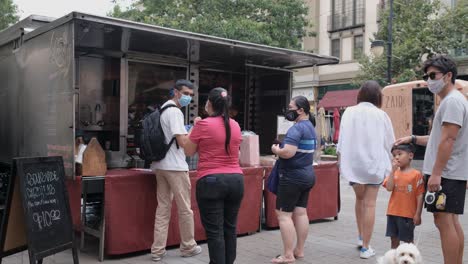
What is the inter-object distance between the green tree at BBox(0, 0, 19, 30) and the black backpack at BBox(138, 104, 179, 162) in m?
16.7

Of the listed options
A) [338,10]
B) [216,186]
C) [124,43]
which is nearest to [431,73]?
[216,186]

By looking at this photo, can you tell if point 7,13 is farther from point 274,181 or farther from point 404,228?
point 404,228

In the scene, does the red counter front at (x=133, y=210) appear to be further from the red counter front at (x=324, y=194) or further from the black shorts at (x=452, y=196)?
the black shorts at (x=452, y=196)

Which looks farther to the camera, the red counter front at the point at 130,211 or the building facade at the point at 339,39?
the building facade at the point at 339,39

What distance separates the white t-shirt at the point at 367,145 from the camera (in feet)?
17.0

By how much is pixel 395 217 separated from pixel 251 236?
2156 millimetres

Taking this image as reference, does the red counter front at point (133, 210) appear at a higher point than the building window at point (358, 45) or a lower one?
lower

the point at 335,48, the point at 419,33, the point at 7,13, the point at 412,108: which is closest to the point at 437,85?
the point at 412,108

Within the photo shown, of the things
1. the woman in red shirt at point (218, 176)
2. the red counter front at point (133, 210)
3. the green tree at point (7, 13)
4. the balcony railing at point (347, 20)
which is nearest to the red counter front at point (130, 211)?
the red counter front at point (133, 210)

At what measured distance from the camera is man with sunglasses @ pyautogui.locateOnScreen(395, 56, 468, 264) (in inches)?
148

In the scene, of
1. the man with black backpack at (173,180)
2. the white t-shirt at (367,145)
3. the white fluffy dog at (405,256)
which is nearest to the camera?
the white fluffy dog at (405,256)

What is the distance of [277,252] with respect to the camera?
5.59 m

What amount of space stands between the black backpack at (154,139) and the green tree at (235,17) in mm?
11716

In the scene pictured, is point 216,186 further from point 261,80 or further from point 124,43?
point 261,80
